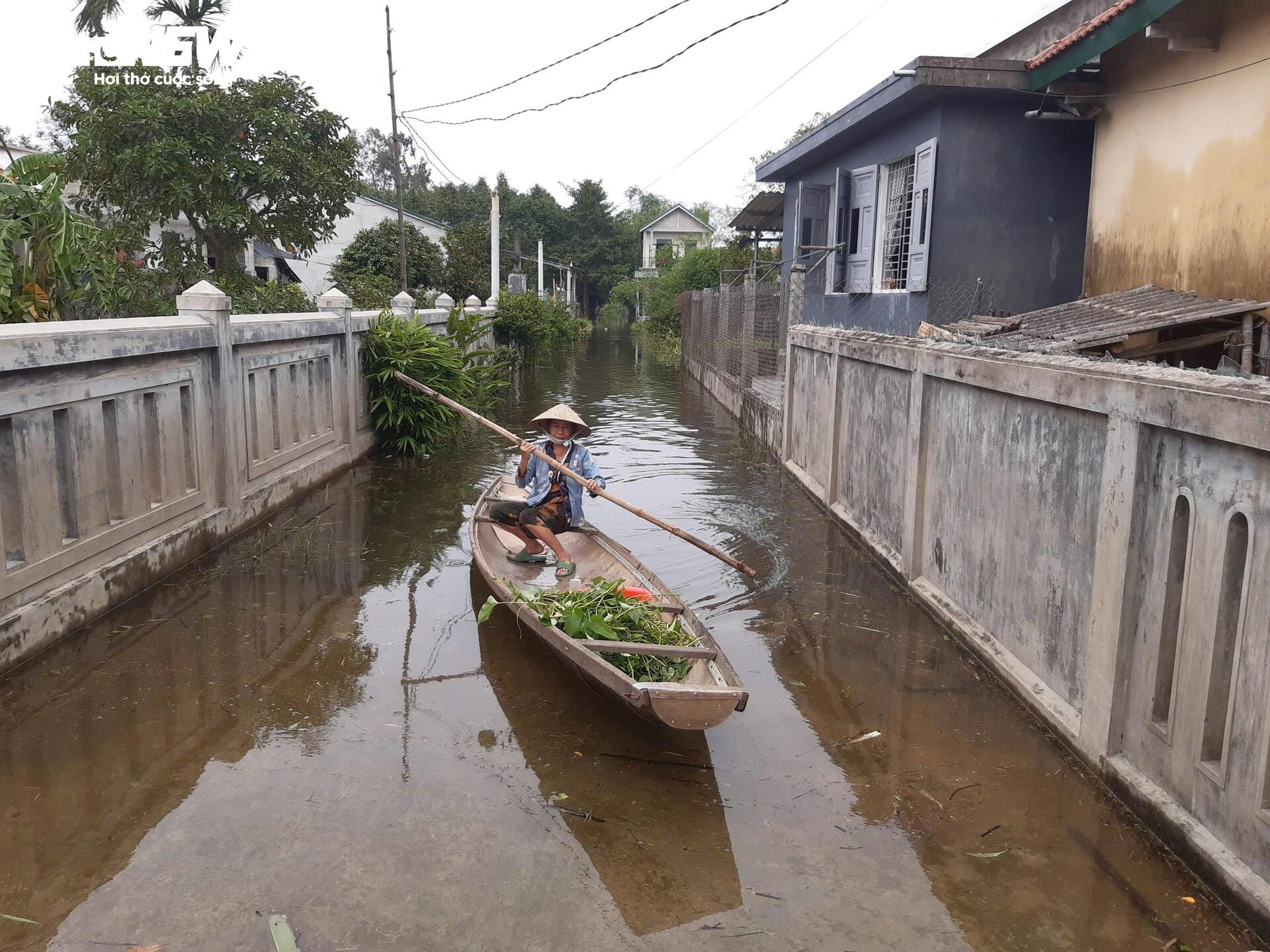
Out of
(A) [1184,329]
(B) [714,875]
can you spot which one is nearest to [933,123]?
(A) [1184,329]

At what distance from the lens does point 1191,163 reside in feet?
31.1

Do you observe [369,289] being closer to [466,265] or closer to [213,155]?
[213,155]

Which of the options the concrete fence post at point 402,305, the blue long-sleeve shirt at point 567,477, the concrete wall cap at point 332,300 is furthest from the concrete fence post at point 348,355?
the blue long-sleeve shirt at point 567,477

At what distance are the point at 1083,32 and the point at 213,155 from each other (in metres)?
14.9

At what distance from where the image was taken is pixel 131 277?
16922mm

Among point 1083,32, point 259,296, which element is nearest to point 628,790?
point 1083,32

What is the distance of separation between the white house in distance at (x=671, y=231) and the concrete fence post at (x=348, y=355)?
56.3 metres

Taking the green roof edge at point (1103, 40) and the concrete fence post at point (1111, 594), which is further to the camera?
the green roof edge at point (1103, 40)

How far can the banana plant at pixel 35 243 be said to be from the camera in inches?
293

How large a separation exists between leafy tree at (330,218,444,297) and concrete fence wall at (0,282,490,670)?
2151 centimetres

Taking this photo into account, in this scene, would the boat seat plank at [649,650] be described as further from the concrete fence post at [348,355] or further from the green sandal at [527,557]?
the concrete fence post at [348,355]

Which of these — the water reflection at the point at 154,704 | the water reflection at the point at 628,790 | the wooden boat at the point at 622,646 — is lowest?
the water reflection at the point at 628,790

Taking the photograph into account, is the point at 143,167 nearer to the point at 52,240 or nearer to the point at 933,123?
the point at 52,240

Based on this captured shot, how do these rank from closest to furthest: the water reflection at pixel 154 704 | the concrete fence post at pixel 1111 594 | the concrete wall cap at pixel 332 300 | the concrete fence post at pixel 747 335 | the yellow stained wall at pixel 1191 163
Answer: the water reflection at pixel 154 704
the concrete fence post at pixel 1111 594
the yellow stained wall at pixel 1191 163
the concrete wall cap at pixel 332 300
the concrete fence post at pixel 747 335
